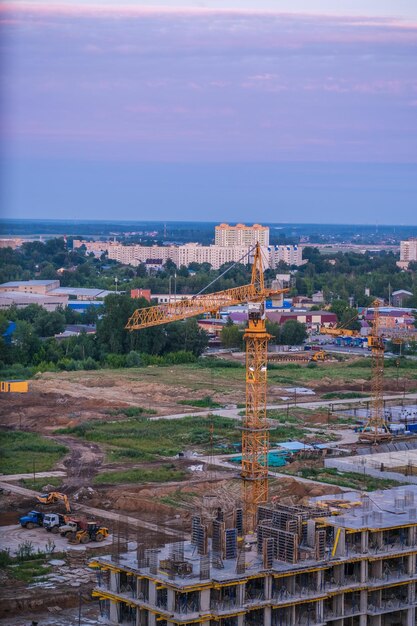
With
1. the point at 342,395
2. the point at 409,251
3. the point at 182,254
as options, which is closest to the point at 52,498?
the point at 342,395

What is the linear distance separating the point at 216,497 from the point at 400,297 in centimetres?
3191

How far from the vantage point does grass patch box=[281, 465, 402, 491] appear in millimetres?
12797

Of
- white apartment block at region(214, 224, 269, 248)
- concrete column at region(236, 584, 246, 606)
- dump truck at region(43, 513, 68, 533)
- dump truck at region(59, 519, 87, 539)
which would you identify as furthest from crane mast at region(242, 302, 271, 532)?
white apartment block at region(214, 224, 269, 248)

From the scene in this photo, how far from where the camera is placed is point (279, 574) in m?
6.39

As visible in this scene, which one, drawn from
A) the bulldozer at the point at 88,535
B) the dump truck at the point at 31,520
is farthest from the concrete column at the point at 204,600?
the dump truck at the point at 31,520

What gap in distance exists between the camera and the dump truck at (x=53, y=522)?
11048 mm

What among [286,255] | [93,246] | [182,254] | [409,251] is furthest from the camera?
[93,246]

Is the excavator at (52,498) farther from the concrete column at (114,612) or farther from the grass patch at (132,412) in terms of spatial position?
the grass patch at (132,412)

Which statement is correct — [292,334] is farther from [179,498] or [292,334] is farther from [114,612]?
[114,612]

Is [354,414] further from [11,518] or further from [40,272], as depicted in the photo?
[40,272]

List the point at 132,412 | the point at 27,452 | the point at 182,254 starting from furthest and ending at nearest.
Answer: the point at 182,254 < the point at 132,412 < the point at 27,452

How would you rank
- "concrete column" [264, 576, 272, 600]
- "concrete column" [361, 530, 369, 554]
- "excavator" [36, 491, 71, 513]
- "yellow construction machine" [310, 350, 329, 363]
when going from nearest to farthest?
"concrete column" [264, 576, 272, 600] < "concrete column" [361, 530, 369, 554] < "excavator" [36, 491, 71, 513] < "yellow construction machine" [310, 350, 329, 363]

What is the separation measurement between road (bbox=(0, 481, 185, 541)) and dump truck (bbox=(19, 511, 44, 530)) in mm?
633

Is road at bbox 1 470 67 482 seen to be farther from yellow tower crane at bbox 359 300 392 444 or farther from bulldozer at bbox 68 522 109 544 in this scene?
yellow tower crane at bbox 359 300 392 444
